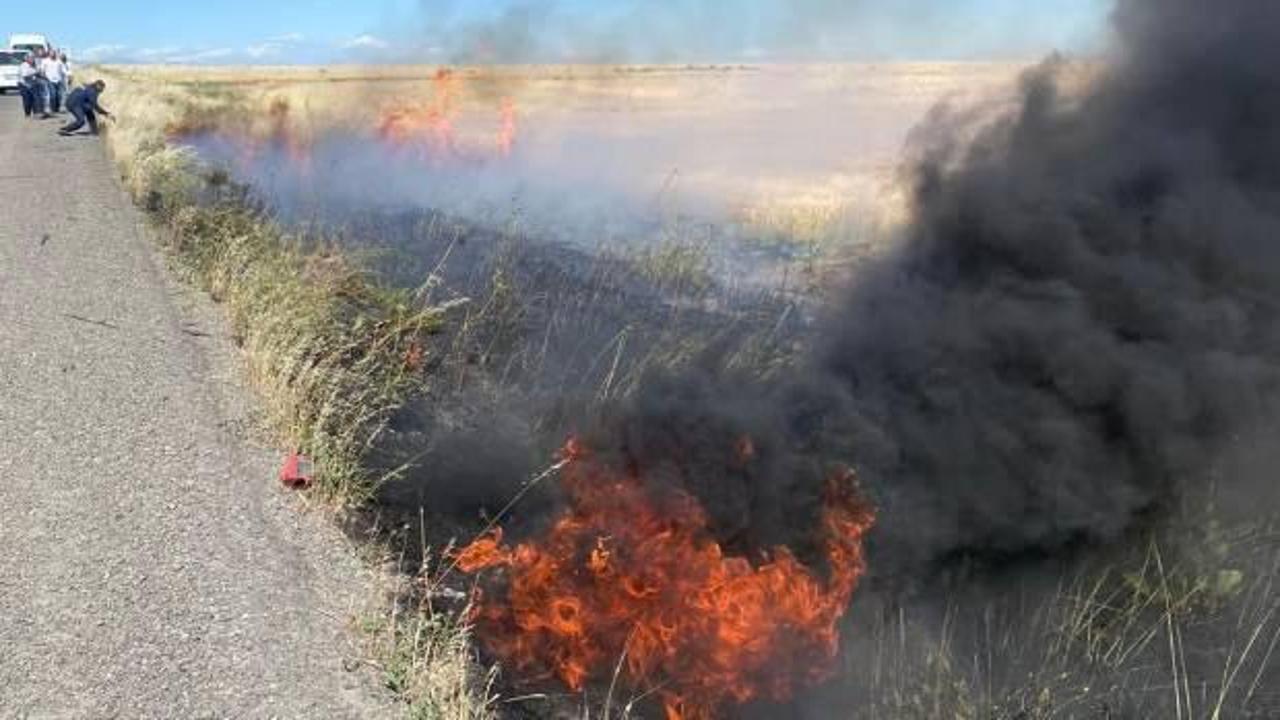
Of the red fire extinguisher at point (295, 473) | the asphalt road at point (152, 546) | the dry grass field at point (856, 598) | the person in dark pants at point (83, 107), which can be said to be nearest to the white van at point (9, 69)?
the person in dark pants at point (83, 107)

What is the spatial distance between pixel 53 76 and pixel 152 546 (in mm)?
29694

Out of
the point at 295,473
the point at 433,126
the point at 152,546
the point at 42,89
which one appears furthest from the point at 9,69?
the point at 152,546

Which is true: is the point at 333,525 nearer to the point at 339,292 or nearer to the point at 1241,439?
the point at 339,292

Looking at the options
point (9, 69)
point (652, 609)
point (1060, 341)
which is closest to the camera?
point (652, 609)

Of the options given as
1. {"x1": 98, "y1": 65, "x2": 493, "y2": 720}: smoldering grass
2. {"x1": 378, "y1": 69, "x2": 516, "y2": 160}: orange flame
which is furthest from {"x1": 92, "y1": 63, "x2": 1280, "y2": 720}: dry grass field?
{"x1": 378, "y1": 69, "x2": 516, "y2": 160}: orange flame

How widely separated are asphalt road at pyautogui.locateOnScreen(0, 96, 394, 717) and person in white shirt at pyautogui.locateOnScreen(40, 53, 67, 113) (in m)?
24.5

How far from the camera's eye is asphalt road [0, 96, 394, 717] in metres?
3.87

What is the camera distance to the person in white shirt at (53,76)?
28.6 m

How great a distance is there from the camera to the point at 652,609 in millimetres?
5191

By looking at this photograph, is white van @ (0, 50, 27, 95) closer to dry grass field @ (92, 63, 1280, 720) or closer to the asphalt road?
dry grass field @ (92, 63, 1280, 720)

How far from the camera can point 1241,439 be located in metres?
6.82

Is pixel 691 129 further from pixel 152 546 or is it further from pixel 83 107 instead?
pixel 152 546

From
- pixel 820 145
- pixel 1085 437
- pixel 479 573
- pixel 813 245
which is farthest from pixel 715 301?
pixel 820 145

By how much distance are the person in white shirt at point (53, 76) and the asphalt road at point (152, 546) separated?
2453 centimetres
